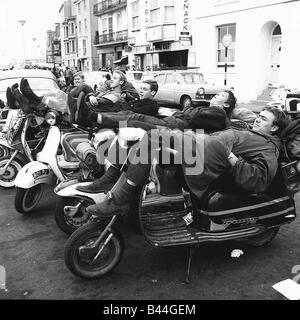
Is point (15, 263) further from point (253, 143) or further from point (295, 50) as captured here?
point (295, 50)

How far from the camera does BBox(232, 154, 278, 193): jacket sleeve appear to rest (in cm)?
310

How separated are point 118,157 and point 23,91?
100 inches

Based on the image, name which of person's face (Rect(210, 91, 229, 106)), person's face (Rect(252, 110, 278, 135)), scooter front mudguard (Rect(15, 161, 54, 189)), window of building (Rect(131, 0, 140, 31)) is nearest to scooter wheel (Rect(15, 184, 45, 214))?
scooter front mudguard (Rect(15, 161, 54, 189))

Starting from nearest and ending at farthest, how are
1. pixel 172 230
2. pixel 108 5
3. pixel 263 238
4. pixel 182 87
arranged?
pixel 172 230, pixel 263 238, pixel 182 87, pixel 108 5

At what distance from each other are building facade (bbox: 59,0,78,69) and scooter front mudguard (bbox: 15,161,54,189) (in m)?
55.3

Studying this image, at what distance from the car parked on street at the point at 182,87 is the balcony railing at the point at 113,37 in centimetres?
2217

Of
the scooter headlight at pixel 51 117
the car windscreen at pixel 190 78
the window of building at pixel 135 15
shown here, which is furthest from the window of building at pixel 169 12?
the scooter headlight at pixel 51 117

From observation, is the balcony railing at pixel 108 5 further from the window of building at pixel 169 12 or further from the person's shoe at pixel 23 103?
the person's shoe at pixel 23 103

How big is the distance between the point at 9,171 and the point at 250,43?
13.5 meters

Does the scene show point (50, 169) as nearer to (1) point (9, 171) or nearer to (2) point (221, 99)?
(1) point (9, 171)

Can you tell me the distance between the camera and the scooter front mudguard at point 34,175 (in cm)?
432

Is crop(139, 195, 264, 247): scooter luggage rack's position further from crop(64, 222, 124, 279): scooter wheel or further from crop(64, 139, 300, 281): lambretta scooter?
crop(64, 222, 124, 279): scooter wheel

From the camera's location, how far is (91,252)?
10.1 feet

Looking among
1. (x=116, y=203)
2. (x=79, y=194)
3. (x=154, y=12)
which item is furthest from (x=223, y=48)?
(x=116, y=203)
